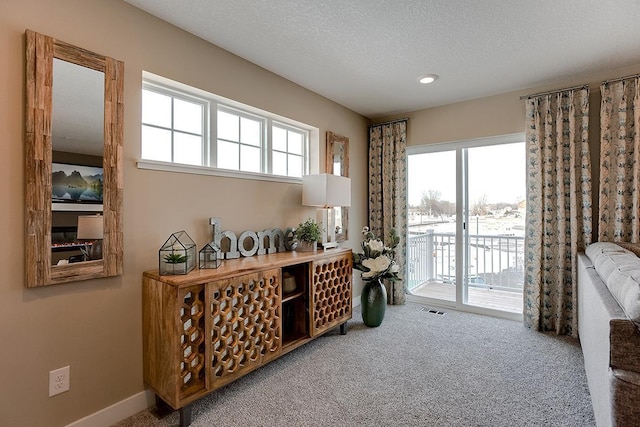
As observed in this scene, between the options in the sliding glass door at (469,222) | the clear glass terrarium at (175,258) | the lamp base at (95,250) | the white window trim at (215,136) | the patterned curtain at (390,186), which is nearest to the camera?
the lamp base at (95,250)

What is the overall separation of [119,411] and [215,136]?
1.93 metres

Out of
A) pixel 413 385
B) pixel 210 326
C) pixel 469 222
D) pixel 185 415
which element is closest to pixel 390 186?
pixel 469 222

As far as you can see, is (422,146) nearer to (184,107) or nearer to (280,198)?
(280,198)

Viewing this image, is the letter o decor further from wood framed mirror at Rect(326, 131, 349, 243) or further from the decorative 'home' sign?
wood framed mirror at Rect(326, 131, 349, 243)

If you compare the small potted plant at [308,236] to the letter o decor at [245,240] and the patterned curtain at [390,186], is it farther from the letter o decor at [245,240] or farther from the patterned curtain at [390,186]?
the patterned curtain at [390,186]

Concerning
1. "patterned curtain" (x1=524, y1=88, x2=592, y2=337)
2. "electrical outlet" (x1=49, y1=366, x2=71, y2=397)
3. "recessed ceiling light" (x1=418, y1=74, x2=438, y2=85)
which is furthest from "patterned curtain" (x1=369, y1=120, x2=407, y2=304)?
"electrical outlet" (x1=49, y1=366, x2=71, y2=397)

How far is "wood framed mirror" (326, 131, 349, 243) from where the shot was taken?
137 inches

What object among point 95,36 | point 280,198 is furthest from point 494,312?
point 95,36

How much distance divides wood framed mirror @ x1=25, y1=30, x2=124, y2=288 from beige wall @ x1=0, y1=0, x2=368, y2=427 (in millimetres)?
54

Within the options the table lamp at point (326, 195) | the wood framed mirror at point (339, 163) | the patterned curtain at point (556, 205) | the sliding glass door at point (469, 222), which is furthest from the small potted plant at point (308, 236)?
the patterned curtain at point (556, 205)

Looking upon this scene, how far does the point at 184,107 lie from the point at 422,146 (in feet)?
9.06

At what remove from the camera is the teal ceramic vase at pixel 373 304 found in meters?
3.13

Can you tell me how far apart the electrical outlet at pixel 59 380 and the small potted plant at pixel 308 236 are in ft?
5.79

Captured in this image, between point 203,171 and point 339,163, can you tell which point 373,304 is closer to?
point 339,163
